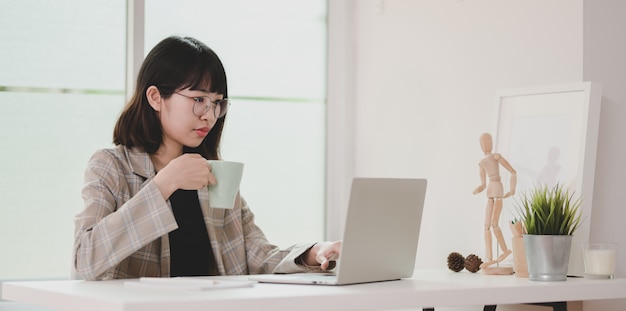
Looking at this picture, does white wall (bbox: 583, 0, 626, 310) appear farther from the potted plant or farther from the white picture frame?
the potted plant

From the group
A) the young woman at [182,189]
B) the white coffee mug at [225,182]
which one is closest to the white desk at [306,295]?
the white coffee mug at [225,182]

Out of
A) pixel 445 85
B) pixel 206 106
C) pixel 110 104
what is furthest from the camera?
pixel 110 104

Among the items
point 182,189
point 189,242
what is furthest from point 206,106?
point 189,242

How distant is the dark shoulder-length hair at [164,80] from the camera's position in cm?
204

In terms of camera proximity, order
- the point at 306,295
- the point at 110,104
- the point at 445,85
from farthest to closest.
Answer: the point at 110,104 → the point at 445,85 → the point at 306,295

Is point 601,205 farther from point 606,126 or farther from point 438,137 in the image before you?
point 438,137

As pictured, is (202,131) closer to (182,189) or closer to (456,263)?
(182,189)

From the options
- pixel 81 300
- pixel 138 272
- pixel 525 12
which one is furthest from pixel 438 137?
pixel 81 300

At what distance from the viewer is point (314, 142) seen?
335 cm

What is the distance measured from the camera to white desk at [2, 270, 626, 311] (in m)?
1.29

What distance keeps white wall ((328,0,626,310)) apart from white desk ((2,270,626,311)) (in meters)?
0.58

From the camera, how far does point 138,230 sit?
5.55 ft

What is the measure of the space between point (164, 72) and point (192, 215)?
347mm

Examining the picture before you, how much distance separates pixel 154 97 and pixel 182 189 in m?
0.22
